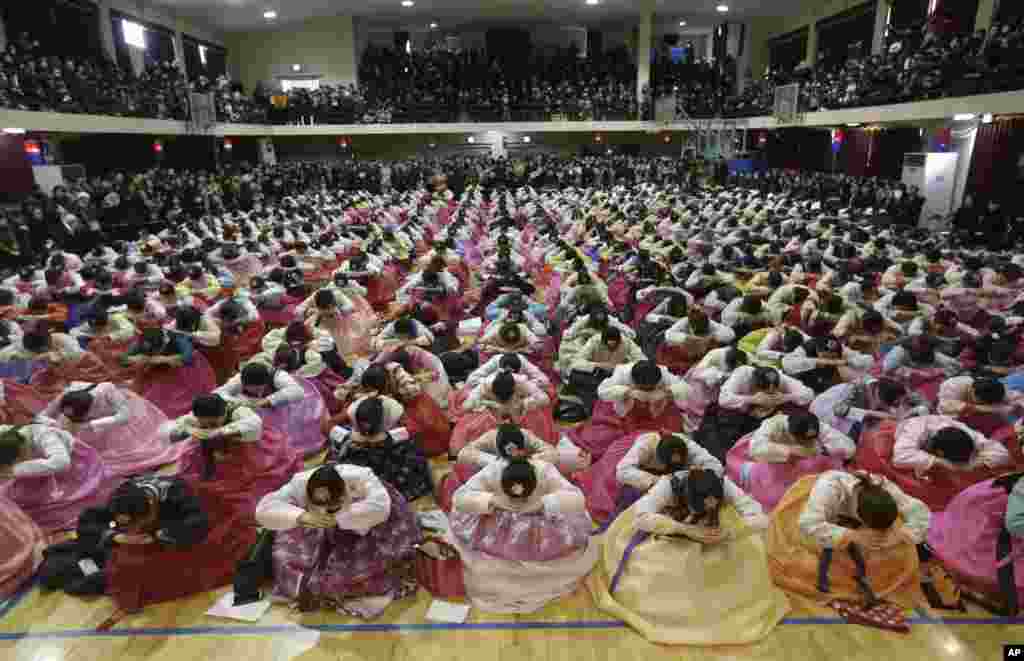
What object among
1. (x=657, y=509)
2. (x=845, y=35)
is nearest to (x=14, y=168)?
(x=657, y=509)

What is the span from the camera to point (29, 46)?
16531 mm

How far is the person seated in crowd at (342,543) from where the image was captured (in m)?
3.79

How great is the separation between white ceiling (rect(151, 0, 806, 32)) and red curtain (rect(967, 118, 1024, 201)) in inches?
606

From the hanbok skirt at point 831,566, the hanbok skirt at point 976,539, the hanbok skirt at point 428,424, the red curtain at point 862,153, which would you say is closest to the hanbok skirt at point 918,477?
the hanbok skirt at point 976,539

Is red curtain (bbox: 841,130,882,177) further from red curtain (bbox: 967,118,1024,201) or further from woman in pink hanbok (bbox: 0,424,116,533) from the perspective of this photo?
woman in pink hanbok (bbox: 0,424,116,533)

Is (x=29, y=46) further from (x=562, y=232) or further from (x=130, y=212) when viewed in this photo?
(x=562, y=232)

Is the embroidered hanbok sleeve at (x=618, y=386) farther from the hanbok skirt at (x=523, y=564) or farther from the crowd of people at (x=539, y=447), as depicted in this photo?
the hanbok skirt at (x=523, y=564)

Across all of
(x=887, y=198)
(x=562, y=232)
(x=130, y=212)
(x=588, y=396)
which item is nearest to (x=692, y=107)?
(x=887, y=198)

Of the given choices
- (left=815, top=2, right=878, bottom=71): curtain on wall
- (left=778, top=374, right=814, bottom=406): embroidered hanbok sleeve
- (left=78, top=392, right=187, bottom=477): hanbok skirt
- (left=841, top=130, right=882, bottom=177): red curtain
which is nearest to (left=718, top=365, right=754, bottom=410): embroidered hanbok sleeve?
(left=778, top=374, right=814, bottom=406): embroidered hanbok sleeve

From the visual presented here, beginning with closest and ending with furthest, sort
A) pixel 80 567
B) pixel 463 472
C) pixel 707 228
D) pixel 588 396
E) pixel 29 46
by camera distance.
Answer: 1. pixel 80 567
2. pixel 463 472
3. pixel 588 396
4. pixel 707 228
5. pixel 29 46

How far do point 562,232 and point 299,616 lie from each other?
1206cm

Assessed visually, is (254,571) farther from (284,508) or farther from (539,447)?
(539,447)

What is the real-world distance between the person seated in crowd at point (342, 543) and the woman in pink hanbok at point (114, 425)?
198 centimetres

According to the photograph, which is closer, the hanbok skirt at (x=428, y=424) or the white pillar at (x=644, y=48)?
the hanbok skirt at (x=428, y=424)
